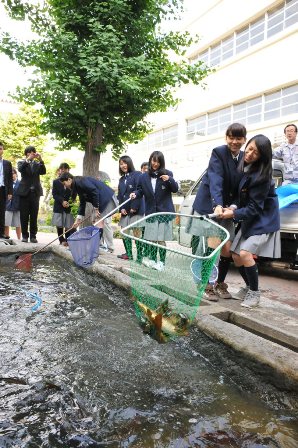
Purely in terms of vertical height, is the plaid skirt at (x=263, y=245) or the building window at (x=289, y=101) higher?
the building window at (x=289, y=101)

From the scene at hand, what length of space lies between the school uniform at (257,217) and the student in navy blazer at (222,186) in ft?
0.64

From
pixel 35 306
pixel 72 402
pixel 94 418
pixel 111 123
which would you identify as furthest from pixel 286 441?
pixel 111 123

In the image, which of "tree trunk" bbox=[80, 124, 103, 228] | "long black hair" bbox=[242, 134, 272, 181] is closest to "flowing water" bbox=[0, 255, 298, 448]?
"long black hair" bbox=[242, 134, 272, 181]

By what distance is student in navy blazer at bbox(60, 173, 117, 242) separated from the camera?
5996mm

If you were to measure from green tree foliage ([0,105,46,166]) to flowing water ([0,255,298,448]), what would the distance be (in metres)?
20.0

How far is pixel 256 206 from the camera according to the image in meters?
3.34

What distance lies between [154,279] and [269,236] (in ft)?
4.70

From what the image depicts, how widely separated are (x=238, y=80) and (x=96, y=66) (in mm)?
10070

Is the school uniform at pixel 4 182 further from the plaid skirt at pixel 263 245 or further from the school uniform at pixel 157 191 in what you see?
the plaid skirt at pixel 263 245

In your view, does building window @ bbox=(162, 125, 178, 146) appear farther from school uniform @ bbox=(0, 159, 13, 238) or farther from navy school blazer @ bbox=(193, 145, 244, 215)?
navy school blazer @ bbox=(193, 145, 244, 215)

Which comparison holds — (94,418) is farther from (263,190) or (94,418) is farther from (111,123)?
(111,123)

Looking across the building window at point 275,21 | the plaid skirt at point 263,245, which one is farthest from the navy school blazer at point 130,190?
the building window at point 275,21

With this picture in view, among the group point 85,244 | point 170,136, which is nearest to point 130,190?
point 85,244

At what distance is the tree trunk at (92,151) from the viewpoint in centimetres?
857
